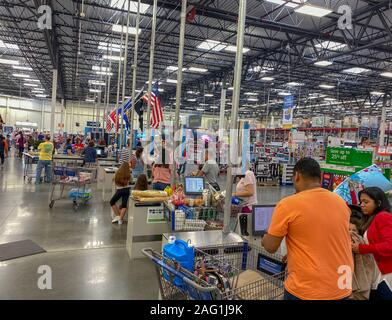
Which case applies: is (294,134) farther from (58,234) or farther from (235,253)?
(235,253)

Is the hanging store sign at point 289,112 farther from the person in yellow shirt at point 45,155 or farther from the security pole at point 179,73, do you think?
the security pole at point 179,73

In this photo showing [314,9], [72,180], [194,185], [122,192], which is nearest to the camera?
[194,185]

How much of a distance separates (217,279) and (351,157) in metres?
4.61

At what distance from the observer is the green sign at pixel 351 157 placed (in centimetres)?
580

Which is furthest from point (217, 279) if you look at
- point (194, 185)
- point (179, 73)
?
point (179, 73)

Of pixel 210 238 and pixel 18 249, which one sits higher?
pixel 210 238

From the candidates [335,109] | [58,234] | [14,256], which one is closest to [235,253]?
[14,256]

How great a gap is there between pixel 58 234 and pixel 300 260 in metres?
5.00

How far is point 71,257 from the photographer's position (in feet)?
15.7

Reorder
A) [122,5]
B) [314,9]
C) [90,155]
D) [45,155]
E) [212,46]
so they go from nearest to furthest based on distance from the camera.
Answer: [314,9]
[45,155]
[122,5]
[90,155]
[212,46]

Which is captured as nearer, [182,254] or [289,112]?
[182,254]

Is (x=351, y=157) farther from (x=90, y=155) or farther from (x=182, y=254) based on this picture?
(x=90, y=155)

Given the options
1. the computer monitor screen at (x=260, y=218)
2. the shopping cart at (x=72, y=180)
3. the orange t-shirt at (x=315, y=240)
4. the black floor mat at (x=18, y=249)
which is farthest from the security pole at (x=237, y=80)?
the shopping cart at (x=72, y=180)

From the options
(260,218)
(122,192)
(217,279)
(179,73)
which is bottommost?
(122,192)
